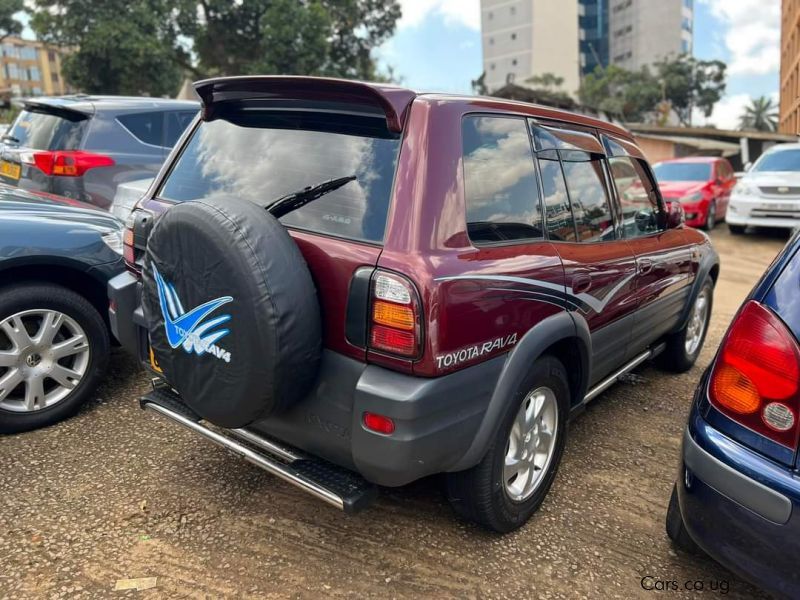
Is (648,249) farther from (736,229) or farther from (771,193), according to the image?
(736,229)

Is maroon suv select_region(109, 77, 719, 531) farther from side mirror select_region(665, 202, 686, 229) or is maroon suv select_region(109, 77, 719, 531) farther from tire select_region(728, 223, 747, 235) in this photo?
tire select_region(728, 223, 747, 235)

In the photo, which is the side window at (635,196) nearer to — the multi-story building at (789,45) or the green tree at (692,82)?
the multi-story building at (789,45)

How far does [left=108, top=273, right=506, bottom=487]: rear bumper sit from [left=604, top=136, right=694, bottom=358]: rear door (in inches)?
62.2

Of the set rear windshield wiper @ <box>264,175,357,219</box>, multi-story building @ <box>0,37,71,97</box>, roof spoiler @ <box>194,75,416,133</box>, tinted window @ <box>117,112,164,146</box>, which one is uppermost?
multi-story building @ <box>0,37,71,97</box>

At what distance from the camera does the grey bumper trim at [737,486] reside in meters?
1.71

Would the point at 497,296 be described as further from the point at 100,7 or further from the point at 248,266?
the point at 100,7

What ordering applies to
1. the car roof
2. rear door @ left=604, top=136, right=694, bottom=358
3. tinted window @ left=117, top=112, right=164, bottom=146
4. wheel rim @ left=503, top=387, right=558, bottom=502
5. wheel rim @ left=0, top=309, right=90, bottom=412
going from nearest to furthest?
wheel rim @ left=503, top=387, right=558, bottom=502, wheel rim @ left=0, top=309, right=90, bottom=412, rear door @ left=604, top=136, right=694, bottom=358, the car roof, tinted window @ left=117, top=112, right=164, bottom=146

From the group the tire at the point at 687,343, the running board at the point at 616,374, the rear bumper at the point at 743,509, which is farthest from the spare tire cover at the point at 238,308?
the tire at the point at 687,343

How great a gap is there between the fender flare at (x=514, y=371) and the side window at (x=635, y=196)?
114 cm

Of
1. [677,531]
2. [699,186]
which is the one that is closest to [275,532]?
[677,531]

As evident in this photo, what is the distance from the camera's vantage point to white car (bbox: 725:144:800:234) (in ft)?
35.6

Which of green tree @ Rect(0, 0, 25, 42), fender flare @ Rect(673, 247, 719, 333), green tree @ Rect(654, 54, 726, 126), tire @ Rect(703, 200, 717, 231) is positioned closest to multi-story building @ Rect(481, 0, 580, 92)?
green tree @ Rect(654, 54, 726, 126)

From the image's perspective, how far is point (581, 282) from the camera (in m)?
2.74

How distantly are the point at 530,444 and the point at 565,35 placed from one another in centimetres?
8720
